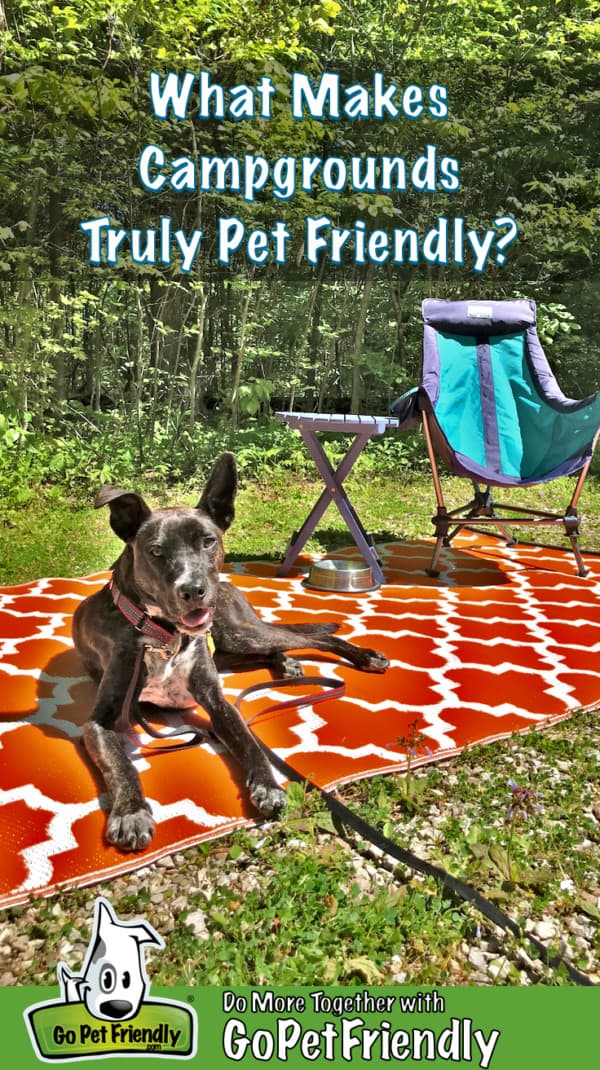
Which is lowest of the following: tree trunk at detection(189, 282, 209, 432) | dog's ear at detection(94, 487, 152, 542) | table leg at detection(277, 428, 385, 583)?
table leg at detection(277, 428, 385, 583)

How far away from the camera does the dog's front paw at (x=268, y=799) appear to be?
1.47 m

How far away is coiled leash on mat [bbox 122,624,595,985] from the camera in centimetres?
117

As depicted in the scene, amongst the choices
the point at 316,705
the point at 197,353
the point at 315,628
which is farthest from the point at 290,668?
the point at 197,353

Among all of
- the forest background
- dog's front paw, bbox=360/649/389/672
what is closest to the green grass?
dog's front paw, bbox=360/649/389/672

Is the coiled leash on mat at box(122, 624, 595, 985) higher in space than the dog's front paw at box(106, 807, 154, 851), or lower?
lower

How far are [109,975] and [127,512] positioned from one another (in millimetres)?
888

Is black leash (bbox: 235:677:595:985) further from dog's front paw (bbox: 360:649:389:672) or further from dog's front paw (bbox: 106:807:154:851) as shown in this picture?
dog's front paw (bbox: 360:649:389:672)

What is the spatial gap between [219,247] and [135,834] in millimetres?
4754

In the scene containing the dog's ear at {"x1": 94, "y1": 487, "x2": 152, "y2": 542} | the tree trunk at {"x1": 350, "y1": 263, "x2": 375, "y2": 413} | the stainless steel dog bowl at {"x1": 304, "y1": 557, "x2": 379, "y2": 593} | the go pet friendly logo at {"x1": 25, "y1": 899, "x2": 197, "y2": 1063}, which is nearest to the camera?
the go pet friendly logo at {"x1": 25, "y1": 899, "x2": 197, "y2": 1063}

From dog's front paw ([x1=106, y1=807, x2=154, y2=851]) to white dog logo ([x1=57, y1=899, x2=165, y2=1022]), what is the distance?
0.38m

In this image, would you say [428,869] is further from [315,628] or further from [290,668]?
[315,628]

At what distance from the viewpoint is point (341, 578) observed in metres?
3.30

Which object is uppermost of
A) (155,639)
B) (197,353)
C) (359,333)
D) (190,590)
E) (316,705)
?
(359,333)

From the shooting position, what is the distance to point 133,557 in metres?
1.64
